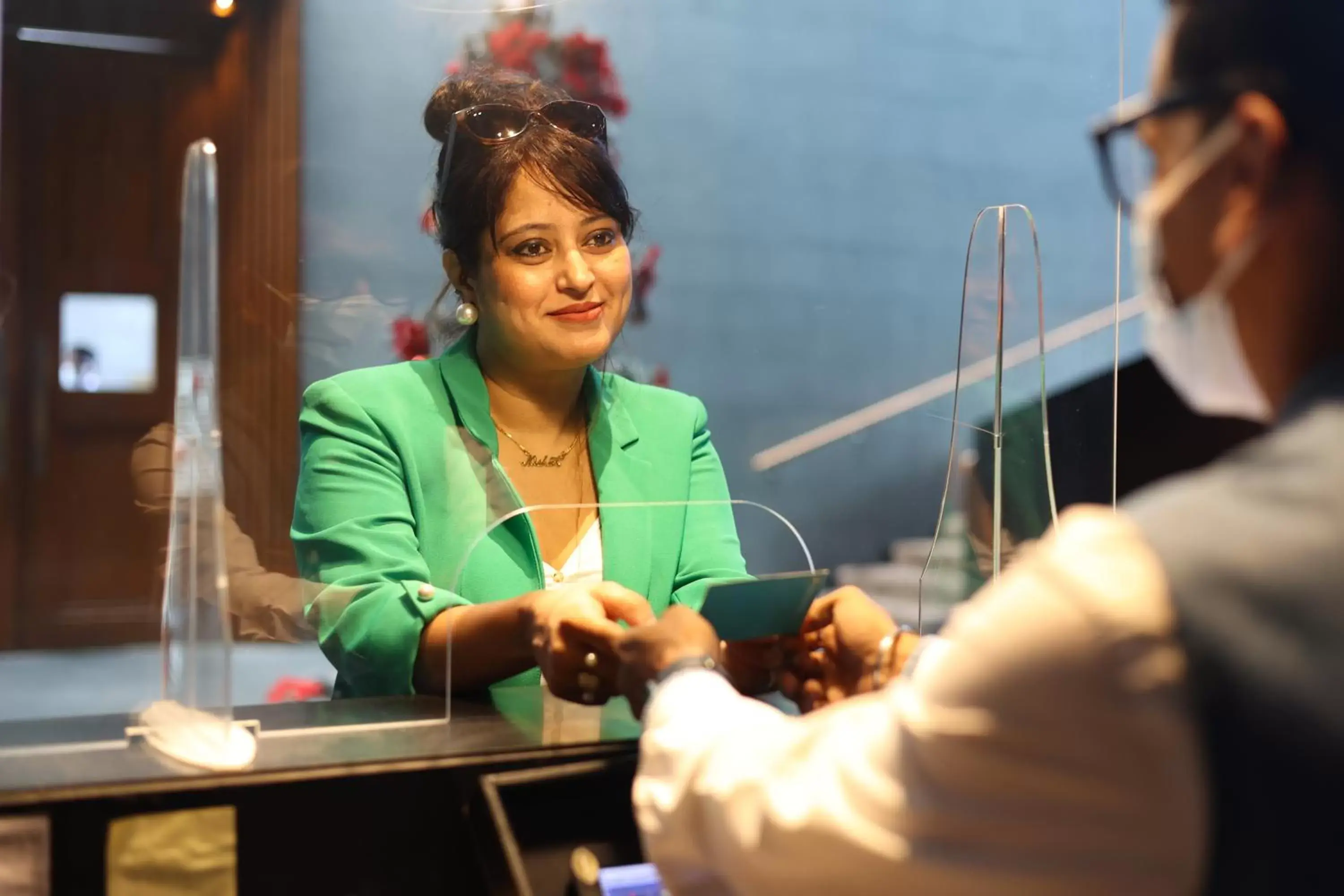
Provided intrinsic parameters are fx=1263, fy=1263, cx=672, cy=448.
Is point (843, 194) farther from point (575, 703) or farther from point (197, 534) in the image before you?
point (197, 534)

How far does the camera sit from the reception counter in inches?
35.4

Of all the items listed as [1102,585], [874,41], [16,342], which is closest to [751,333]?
[874,41]

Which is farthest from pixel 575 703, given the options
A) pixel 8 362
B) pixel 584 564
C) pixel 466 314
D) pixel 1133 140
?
pixel 1133 140

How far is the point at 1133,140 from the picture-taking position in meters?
0.75

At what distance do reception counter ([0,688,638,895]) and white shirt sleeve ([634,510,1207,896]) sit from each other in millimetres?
302

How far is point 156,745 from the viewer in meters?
1.01

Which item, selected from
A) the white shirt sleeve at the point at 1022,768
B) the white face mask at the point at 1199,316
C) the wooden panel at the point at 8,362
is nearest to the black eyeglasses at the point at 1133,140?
the white face mask at the point at 1199,316

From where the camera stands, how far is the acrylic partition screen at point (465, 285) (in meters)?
1.14

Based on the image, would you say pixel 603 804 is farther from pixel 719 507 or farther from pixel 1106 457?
pixel 1106 457

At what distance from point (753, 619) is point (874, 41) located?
0.88 m

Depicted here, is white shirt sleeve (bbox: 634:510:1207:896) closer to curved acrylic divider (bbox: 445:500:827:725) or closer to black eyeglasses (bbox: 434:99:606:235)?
curved acrylic divider (bbox: 445:500:827:725)

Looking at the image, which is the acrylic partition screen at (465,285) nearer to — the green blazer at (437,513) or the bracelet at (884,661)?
the green blazer at (437,513)

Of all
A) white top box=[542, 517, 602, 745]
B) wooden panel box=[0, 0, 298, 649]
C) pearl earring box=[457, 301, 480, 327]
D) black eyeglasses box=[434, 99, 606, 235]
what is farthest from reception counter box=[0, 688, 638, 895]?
black eyeglasses box=[434, 99, 606, 235]

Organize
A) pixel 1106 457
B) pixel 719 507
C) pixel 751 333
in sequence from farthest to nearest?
pixel 1106 457 → pixel 751 333 → pixel 719 507
